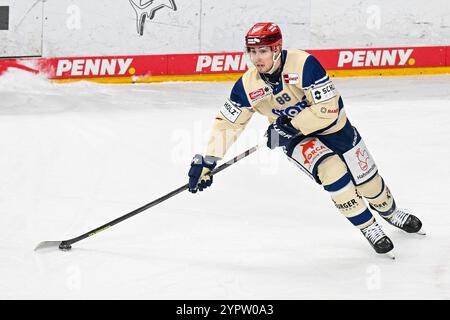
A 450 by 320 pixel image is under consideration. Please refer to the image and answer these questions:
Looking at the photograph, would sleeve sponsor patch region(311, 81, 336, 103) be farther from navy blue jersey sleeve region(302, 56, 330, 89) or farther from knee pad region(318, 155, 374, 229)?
knee pad region(318, 155, 374, 229)

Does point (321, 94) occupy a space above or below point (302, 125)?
above

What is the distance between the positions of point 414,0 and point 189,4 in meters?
2.05

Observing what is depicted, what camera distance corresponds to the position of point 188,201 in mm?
6285

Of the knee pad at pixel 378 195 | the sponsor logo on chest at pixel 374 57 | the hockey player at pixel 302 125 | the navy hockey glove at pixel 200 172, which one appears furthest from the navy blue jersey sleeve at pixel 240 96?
the sponsor logo on chest at pixel 374 57

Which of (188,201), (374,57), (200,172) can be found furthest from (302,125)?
(374,57)

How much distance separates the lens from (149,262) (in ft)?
17.0

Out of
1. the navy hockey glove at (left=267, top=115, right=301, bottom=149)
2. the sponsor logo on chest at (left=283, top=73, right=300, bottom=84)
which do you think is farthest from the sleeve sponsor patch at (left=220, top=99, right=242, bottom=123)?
the sponsor logo on chest at (left=283, top=73, right=300, bottom=84)

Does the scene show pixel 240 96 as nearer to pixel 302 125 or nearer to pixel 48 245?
pixel 302 125

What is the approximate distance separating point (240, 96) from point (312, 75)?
1.38ft

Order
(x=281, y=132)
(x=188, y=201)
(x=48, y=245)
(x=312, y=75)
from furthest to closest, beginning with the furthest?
(x=188, y=201)
(x=48, y=245)
(x=281, y=132)
(x=312, y=75)

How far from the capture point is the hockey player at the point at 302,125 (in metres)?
4.99

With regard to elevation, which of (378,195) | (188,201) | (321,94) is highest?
(321,94)

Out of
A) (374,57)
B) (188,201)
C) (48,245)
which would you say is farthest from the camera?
(374,57)

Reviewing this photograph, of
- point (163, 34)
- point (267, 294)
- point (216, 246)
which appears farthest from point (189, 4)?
point (267, 294)
